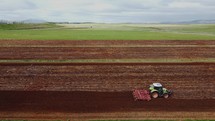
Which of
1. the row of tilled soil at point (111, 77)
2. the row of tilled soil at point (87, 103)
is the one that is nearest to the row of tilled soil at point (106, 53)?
the row of tilled soil at point (111, 77)

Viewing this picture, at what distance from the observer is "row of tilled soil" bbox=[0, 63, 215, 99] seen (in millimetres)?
27688

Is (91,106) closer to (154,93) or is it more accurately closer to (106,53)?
(154,93)

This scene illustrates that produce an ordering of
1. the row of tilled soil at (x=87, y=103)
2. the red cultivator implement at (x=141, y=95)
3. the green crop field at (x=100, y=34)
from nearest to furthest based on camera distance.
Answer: the row of tilled soil at (x=87, y=103) < the red cultivator implement at (x=141, y=95) < the green crop field at (x=100, y=34)

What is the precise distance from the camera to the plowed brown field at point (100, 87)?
71.3ft

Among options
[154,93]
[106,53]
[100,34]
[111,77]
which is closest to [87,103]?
[154,93]

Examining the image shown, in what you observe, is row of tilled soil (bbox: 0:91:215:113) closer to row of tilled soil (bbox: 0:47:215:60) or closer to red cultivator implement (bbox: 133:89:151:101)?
red cultivator implement (bbox: 133:89:151:101)

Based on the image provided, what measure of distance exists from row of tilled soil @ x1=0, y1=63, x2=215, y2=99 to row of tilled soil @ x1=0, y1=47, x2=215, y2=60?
6.15 meters

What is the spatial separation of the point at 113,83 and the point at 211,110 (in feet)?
28.5

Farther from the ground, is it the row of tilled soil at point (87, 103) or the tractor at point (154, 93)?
the tractor at point (154, 93)

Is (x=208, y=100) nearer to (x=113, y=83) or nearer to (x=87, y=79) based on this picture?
(x=113, y=83)

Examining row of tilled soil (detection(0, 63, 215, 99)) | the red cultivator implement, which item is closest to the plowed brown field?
row of tilled soil (detection(0, 63, 215, 99))

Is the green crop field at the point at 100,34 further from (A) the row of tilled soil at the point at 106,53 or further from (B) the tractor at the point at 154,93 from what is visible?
(B) the tractor at the point at 154,93

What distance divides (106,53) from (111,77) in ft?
48.3

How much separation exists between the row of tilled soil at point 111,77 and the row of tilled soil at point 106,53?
20.2 ft
